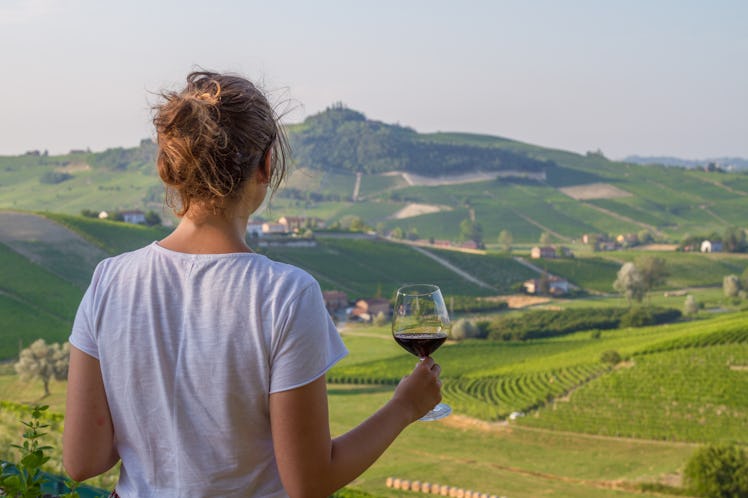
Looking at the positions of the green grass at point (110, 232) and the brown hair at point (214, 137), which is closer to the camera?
the brown hair at point (214, 137)

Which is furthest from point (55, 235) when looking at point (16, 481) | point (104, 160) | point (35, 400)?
point (104, 160)

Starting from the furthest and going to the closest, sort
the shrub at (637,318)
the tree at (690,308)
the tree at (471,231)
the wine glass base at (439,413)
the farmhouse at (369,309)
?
the tree at (471,231) < the tree at (690,308) < the shrub at (637,318) < the farmhouse at (369,309) < the wine glass base at (439,413)

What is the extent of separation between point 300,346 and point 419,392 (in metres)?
0.40

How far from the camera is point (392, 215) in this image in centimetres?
11888

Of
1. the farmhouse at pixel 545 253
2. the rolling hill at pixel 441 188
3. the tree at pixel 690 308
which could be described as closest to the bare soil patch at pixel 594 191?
the rolling hill at pixel 441 188

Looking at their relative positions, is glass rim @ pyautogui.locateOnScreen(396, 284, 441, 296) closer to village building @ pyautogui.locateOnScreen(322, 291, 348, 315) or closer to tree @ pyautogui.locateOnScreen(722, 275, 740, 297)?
village building @ pyautogui.locateOnScreen(322, 291, 348, 315)

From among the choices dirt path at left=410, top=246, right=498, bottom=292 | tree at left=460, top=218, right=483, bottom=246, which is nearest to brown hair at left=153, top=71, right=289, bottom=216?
dirt path at left=410, top=246, right=498, bottom=292

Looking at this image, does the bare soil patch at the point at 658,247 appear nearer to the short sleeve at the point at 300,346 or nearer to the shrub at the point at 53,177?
the shrub at the point at 53,177

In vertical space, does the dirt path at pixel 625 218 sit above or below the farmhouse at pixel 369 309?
above

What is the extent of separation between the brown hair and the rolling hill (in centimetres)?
9950

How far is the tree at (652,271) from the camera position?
235ft

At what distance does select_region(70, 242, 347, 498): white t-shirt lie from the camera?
1715 mm

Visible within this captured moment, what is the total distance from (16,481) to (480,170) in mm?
151627

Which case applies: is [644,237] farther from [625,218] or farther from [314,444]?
[314,444]
